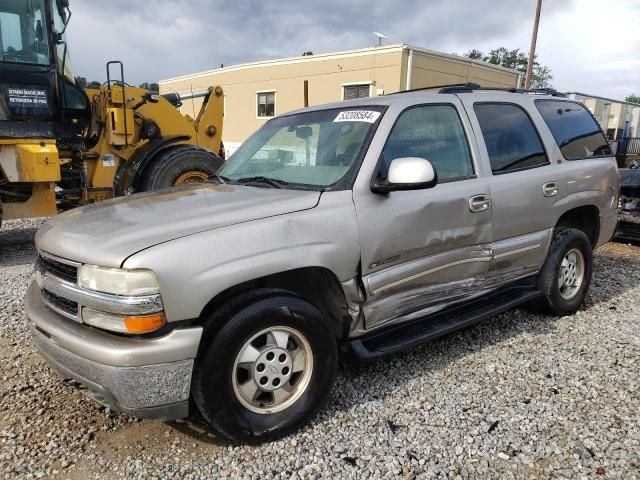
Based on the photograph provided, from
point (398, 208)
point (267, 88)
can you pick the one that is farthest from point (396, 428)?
point (267, 88)

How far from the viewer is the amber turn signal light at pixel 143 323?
2.33 metres

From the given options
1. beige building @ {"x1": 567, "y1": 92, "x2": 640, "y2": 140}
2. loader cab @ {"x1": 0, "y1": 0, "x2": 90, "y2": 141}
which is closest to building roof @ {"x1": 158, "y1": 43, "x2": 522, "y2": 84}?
beige building @ {"x1": 567, "y1": 92, "x2": 640, "y2": 140}

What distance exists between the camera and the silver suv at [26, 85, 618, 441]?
94.0 inches

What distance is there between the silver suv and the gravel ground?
247mm

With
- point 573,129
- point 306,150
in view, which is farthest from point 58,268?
point 573,129

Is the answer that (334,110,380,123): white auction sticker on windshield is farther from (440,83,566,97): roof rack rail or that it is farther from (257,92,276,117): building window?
(257,92,276,117): building window

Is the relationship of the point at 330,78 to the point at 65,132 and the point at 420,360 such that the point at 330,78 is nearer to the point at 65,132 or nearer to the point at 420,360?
the point at 65,132

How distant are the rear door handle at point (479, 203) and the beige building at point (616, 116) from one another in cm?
2592

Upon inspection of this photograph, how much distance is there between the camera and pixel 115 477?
2.50 meters

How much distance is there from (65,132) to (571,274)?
6.81 metres

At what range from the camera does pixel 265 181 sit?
3.38m

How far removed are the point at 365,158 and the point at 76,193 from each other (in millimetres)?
5916

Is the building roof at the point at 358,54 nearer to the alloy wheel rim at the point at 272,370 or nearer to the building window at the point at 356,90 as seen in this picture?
the building window at the point at 356,90

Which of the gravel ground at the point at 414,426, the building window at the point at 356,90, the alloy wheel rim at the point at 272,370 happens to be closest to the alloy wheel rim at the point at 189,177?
the gravel ground at the point at 414,426
